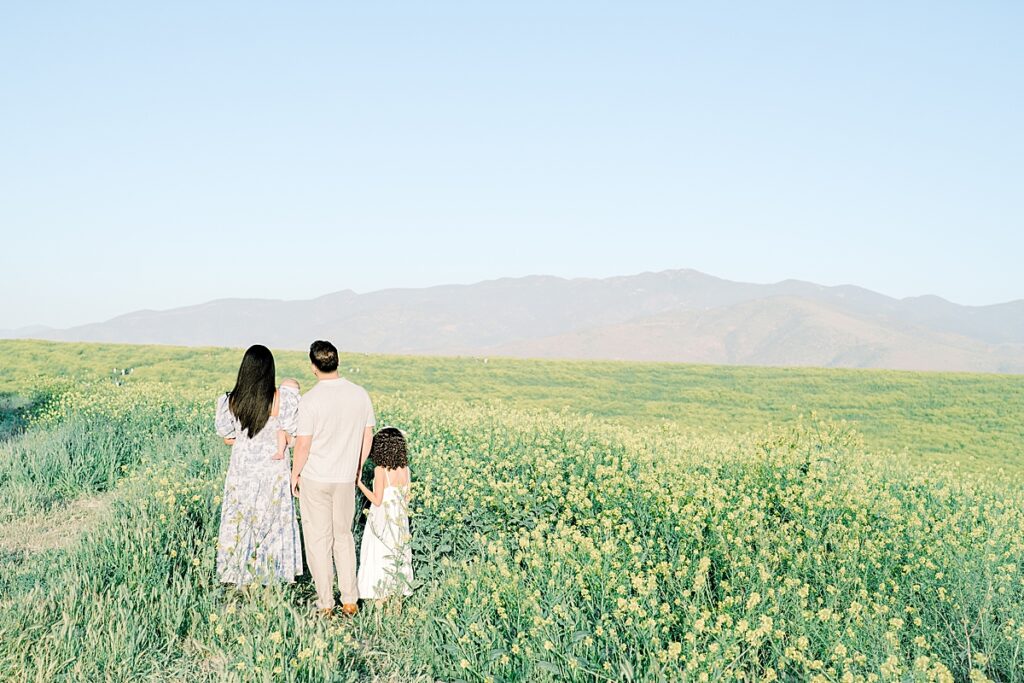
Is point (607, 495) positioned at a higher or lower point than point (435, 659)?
higher

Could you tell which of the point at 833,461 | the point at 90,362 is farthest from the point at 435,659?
the point at 90,362

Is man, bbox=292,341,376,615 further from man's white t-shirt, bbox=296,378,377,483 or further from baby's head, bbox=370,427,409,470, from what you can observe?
baby's head, bbox=370,427,409,470

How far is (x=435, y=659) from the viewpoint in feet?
17.9

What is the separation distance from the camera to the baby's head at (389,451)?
6.96 meters

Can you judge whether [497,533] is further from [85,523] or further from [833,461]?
[85,523]

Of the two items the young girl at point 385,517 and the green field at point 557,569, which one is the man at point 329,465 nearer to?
the young girl at point 385,517

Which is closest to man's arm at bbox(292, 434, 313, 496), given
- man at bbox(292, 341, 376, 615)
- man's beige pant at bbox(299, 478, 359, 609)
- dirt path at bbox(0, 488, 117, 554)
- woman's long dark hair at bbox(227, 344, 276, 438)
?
man at bbox(292, 341, 376, 615)

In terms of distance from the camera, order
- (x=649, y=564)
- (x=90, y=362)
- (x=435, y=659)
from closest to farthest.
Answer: (x=435, y=659) < (x=649, y=564) < (x=90, y=362)

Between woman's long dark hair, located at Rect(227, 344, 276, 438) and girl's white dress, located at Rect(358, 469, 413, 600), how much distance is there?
1.29 metres

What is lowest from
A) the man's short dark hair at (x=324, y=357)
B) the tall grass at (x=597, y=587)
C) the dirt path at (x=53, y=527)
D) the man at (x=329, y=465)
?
the dirt path at (x=53, y=527)

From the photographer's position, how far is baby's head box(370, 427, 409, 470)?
6.96m

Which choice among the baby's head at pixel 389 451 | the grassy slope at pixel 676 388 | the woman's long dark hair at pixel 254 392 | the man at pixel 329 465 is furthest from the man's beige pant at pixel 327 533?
the grassy slope at pixel 676 388

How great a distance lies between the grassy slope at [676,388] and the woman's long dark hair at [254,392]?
1410 centimetres

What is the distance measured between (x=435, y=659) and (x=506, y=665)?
2.42 ft
